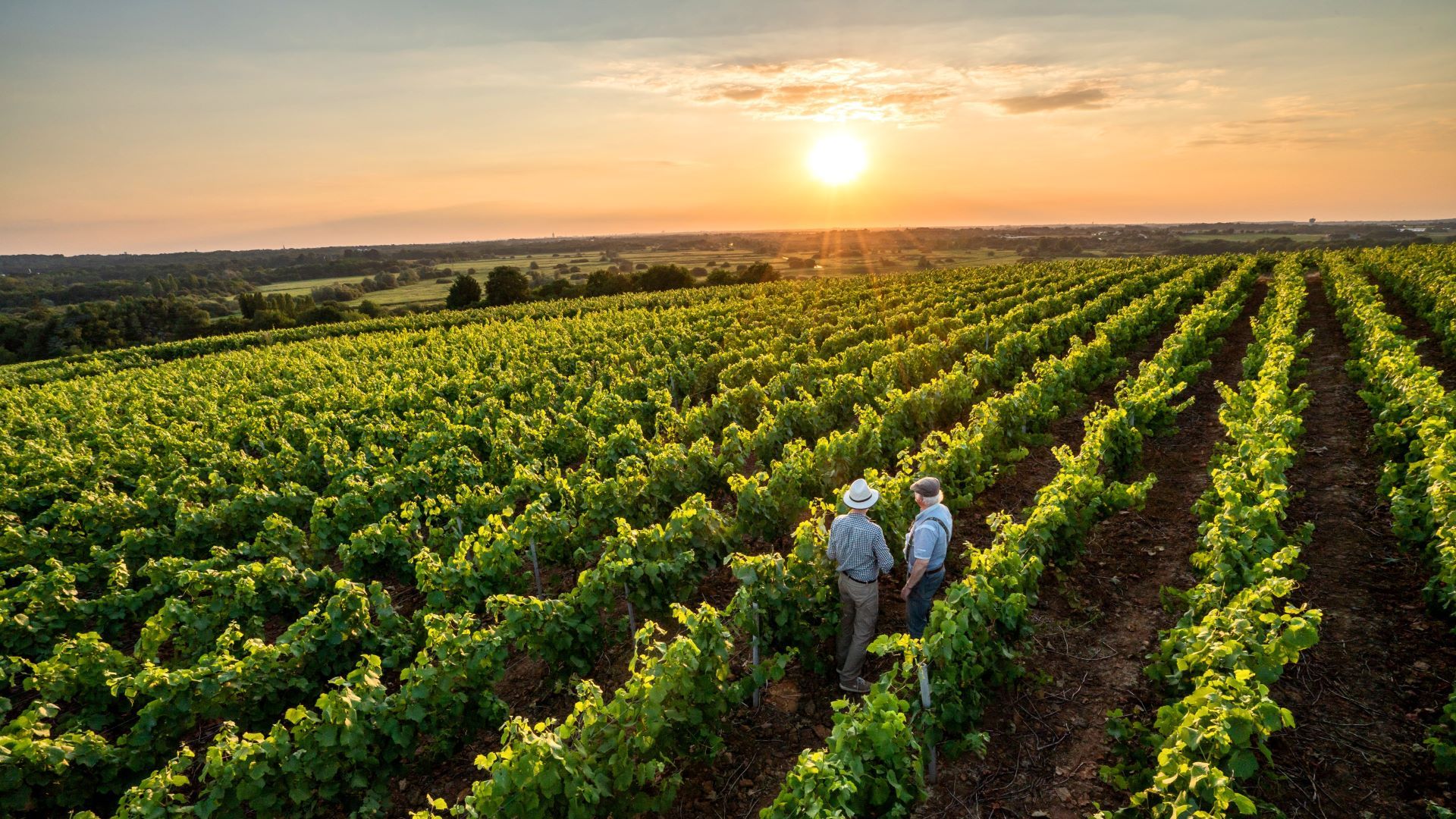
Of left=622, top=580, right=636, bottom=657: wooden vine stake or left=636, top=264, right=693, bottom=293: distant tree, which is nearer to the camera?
left=622, top=580, right=636, bottom=657: wooden vine stake

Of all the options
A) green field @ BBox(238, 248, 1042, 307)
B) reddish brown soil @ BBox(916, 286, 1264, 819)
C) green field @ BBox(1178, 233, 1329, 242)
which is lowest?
reddish brown soil @ BBox(916, 286, 1264, 819)

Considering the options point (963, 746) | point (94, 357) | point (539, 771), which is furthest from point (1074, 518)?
point (94, 357)

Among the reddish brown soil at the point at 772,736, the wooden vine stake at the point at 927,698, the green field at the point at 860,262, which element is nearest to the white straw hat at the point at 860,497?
the wooden vine stake at the point at 927,698

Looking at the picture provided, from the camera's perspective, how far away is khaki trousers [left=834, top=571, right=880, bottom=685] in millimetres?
6250

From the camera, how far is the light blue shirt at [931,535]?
6098mm

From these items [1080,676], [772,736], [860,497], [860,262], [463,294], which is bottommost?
[772,736]

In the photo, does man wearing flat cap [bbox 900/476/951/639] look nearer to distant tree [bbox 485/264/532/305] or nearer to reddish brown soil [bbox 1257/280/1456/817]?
reddish brown soil [bbox 1257/280/1456/817]

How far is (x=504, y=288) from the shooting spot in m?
65.1

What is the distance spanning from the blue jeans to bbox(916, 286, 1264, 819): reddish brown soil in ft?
3.42

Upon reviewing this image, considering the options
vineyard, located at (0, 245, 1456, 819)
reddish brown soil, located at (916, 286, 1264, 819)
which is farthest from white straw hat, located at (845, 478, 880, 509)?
reddish brown soil, located at (916, 286, 1264, 819)

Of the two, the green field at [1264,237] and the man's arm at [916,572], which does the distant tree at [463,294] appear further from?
the green field at [1264,237]

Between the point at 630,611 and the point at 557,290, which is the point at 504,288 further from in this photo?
the point at 630,611

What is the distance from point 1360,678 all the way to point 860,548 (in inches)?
204

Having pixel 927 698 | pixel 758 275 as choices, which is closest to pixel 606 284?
pixel 758 275
